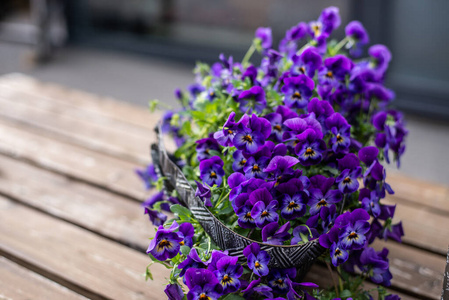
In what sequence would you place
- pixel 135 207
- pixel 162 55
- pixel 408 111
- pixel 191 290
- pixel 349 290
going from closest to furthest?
pixel 191 290, pixel 349 290, pixel 135 207, pixel 408 111, pixel 162 55

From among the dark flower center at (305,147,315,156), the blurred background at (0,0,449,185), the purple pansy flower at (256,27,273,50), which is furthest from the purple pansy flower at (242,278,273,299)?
the blurred background at (0,0,449,185)

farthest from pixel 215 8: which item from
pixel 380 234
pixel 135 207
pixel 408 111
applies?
pixel 380 234

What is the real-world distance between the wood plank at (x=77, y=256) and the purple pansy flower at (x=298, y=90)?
0.37 meters

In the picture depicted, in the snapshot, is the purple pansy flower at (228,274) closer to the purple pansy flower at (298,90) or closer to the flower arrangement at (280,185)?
the flower arrangement at (280,185)

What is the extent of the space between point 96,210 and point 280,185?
1.64ft

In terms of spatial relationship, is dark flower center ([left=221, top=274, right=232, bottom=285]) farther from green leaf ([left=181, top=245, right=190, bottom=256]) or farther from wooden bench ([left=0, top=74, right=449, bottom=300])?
wooden bench ([left=0, top=74, right=449, bottom=300])

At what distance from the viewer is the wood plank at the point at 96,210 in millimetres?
966

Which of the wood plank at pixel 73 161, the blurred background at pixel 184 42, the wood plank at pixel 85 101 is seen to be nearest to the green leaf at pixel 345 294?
the wood plank at pixel 73 161

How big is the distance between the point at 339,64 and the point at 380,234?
32 centimetres

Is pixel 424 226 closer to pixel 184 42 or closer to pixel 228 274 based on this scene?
pixel 228 274

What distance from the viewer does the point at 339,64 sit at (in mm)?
975

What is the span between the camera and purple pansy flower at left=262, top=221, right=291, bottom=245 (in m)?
0.75

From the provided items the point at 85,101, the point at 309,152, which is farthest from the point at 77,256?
the point at 85,101

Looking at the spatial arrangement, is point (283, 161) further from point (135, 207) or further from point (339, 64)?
point (135, 207)
